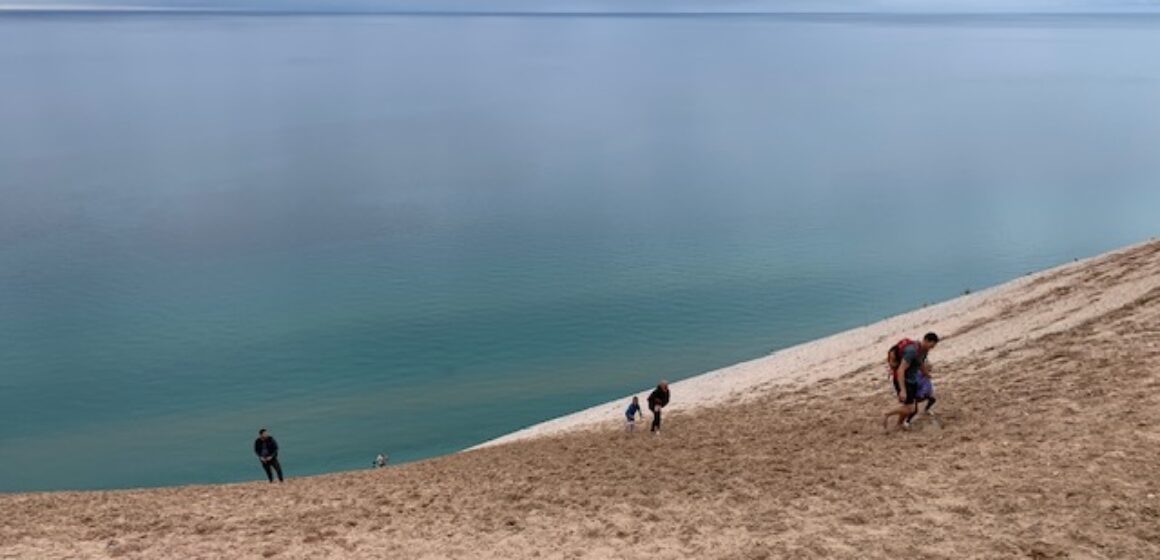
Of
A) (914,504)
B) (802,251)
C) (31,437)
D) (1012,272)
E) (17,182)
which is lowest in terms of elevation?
(914,504)

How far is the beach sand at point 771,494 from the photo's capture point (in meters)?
10.1

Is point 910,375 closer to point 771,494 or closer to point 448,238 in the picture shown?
point 771,494

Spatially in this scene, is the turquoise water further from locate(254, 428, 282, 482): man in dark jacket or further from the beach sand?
the beach sand

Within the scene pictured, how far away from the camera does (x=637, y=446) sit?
48.6 feet

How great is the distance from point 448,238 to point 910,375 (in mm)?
34121

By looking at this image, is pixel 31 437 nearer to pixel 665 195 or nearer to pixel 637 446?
pixel 637 446

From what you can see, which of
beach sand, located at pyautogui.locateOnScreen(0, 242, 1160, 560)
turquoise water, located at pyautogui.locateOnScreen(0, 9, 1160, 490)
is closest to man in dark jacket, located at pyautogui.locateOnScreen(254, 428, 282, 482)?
beach sand, located at pyautogui.locateOnScreen(0, 242, 1160, 560)

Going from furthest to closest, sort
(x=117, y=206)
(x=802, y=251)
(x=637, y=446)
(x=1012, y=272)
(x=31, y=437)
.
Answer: (x=117, y=206), (x=802, y=251), (x=1012, y=272), (x=31, y=437), (x=637, y=446)

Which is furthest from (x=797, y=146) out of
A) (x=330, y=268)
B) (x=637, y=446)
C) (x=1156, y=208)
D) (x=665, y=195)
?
(x=637, y=446)

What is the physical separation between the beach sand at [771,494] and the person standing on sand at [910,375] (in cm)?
36

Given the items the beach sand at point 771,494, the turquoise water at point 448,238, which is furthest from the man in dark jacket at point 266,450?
the turquoise water at point 448,238

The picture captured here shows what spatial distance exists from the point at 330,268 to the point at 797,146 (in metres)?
40.6

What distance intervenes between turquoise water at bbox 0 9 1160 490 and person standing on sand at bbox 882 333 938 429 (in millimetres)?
13214

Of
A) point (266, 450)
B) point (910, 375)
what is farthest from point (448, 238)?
point (910, 375)
